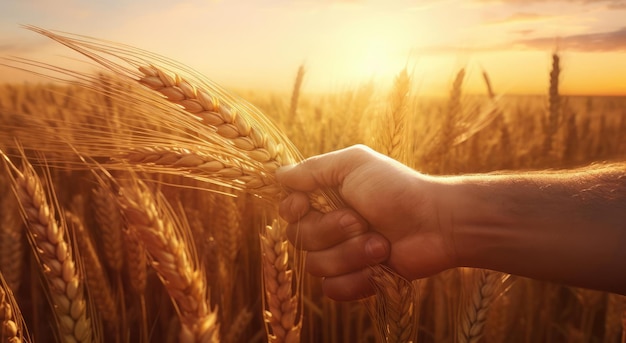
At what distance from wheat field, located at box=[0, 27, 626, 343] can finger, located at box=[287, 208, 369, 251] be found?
0.06m

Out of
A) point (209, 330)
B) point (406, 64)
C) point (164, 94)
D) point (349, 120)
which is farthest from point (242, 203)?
point (209, 330)

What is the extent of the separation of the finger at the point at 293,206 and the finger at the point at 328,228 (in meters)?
0.04

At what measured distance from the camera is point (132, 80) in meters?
1.35

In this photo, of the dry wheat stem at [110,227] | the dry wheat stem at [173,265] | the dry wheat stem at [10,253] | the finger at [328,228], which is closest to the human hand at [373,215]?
the finger at [328,228]

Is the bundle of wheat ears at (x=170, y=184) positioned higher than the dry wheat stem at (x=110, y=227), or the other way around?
the bundle of wheat ears at (x=170, y=184)

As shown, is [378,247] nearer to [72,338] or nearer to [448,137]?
[72,338]

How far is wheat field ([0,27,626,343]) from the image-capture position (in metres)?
1.36

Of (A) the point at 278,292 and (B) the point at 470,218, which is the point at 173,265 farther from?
(B) the point at 470,218

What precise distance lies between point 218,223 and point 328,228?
735 mm

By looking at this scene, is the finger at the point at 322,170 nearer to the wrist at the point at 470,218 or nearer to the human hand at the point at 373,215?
the human hand at the point at 373,215

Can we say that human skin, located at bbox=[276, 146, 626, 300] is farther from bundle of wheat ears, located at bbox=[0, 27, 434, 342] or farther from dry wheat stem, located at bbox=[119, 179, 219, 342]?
dry wheat stem, located at bbox=[119, 179, 219, 342]

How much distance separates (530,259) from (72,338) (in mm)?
1232

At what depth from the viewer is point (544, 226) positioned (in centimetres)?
149

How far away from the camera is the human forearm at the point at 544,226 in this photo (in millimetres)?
1478
